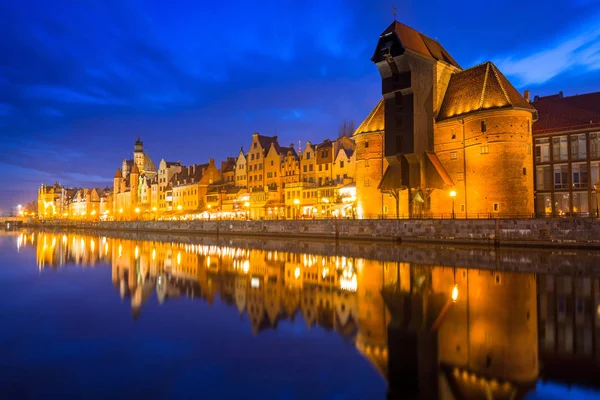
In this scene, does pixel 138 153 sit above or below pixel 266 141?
above

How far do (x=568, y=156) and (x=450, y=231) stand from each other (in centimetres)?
1514

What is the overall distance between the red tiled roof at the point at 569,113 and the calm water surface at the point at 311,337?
26491 mm

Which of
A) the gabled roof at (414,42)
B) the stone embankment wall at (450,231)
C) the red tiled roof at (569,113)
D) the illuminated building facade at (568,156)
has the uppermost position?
the gabled roof at (414,42)

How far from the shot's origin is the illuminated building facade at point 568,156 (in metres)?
40.5

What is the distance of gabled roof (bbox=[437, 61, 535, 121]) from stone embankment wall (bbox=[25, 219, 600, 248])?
1140cm

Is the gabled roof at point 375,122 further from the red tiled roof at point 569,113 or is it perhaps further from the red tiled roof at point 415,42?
the red tiled roof at point 569,113

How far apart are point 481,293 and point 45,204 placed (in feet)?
670

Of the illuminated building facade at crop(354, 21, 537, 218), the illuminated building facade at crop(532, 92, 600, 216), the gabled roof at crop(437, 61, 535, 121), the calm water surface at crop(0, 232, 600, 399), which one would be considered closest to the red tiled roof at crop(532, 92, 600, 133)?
the illuminated building facade at crop(532, 92, 600, 216)

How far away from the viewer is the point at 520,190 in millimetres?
38875

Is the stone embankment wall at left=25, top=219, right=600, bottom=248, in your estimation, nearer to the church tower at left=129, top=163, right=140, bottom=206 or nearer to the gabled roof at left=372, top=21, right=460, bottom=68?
the gabled roof at left=372, top=21, right=460, bottom=68

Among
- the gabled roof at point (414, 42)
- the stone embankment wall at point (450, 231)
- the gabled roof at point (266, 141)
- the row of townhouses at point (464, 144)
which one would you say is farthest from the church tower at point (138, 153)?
the gabled roof at point (414, 42)

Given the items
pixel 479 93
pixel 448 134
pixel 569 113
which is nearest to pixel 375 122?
pixel 448 134

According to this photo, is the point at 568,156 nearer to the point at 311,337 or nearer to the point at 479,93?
the point at 479,93

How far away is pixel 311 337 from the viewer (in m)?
11.5
